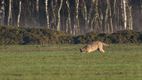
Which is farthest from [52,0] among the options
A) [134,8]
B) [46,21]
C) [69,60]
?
[69,60]

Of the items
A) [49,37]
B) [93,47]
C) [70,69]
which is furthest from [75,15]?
[70,69]

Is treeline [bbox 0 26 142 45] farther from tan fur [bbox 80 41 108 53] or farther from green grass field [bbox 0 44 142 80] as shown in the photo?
green grass field [bbox 0 44 142 80]

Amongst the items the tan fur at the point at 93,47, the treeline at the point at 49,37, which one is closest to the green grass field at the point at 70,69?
the tan fur at the point at 93,47

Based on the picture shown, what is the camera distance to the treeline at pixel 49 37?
192 ft

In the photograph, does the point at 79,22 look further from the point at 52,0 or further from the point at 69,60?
the point at 69,60

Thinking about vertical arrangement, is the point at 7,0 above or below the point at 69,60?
above

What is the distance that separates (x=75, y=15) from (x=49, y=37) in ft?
48.5

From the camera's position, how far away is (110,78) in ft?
81.5

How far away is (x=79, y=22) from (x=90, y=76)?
50.8 m

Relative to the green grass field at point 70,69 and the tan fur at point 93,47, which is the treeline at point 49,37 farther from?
the green grass field at point 70,69

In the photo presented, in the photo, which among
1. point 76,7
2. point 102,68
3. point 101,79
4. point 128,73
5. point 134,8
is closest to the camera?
point 101,79

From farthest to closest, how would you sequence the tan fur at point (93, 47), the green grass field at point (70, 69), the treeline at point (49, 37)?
the treeline at point (49, 37) → the tan fur at point (93, 47) → the green grass field at point (70, 69)

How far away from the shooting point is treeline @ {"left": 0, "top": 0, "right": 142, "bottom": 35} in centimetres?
7356

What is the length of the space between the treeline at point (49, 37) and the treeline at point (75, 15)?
11.3 meters
